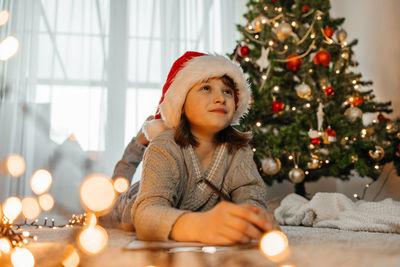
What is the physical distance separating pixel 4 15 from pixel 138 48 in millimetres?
882

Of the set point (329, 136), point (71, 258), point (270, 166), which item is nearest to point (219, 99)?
point (71, 258)

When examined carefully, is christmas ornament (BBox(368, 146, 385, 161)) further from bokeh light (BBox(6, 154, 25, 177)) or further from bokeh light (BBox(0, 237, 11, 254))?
bokeh light (BBox(6, 154, 25, 177))

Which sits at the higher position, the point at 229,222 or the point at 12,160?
the point at 229,222

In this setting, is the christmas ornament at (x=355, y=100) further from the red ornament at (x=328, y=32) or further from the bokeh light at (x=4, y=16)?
the bokeh light at (x=4, y=16)

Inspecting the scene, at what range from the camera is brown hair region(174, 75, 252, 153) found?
2.72 feet

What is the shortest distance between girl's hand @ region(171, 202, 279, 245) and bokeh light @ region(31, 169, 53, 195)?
1883 mm

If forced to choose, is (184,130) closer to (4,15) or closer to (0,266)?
(0,266)

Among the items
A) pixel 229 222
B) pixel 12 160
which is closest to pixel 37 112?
pixel 12 160

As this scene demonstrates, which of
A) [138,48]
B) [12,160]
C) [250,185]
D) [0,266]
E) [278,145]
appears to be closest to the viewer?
[0,266]

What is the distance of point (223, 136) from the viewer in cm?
91

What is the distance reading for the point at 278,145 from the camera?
1756 millimetres

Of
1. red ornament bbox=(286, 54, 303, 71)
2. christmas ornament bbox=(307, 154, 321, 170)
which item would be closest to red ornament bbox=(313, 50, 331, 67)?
red ornament bbox=(286, 54, 303, 71)

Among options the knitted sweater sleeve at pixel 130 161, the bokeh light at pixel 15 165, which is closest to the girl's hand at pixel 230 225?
the knitted sweater sleeve at pixel 130 161

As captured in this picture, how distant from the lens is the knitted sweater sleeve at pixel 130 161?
1235 millimetres
